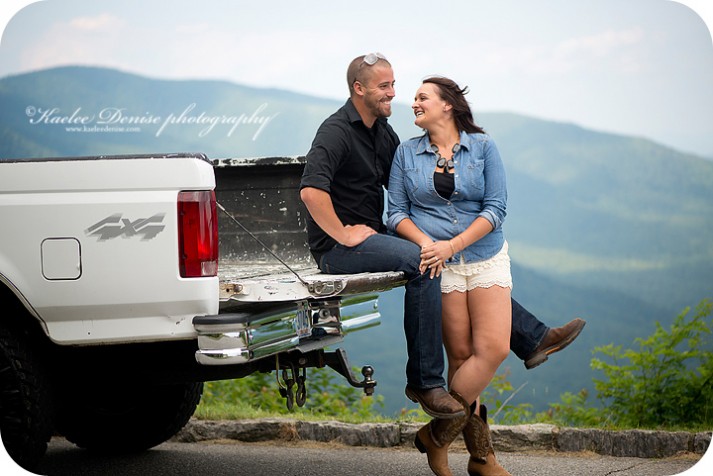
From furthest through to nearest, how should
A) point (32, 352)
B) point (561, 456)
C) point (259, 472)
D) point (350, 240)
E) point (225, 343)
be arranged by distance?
point (561, 456) → point (259, 472) → point (350, 240) → point (32, 352) → point (225, 343)

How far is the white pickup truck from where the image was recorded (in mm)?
4727

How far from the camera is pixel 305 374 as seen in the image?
18.4 feet

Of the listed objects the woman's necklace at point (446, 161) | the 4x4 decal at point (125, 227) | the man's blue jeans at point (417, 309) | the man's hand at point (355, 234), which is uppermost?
the woman's necklace at point (446, 161)

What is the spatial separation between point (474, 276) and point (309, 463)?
1.67 metres

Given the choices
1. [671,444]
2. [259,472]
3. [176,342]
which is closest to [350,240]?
[176,342]

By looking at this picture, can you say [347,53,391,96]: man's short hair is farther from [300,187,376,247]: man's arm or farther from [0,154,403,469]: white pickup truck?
[0,154,403,469]: white pickup truck

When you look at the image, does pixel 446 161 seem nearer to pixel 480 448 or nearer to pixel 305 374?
pixel 305 374

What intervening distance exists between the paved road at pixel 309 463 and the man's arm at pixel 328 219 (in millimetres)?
1431

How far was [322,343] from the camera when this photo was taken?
5301mm

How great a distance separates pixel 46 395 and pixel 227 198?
1.77 metres

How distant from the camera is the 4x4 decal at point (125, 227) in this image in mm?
4719

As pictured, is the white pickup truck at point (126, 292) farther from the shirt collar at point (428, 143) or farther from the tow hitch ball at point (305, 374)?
the shirt collar at point (428, 143)

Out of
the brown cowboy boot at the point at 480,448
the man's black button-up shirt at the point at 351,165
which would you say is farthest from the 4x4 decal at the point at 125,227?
the brown cowboy boot at the point at 480,448

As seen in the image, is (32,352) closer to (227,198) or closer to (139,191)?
(139,191)
